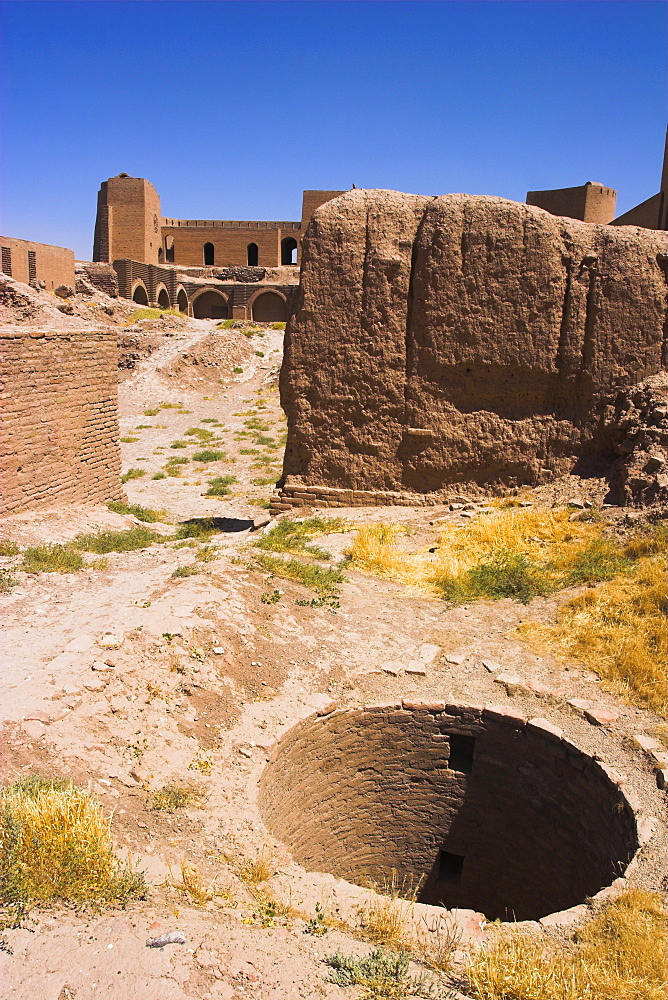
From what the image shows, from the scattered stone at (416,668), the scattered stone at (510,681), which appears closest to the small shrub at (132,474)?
the scattered stone at (416,668)

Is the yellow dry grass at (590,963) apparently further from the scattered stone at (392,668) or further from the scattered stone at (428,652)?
the scattered stone at (428,652)

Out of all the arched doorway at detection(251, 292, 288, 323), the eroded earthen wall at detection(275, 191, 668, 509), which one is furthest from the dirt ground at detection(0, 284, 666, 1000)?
the arched doorway at detection(251, 292, 288, 323)

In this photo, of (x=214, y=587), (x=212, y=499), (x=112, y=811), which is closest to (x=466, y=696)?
(x=214, y=587)

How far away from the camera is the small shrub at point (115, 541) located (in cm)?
830

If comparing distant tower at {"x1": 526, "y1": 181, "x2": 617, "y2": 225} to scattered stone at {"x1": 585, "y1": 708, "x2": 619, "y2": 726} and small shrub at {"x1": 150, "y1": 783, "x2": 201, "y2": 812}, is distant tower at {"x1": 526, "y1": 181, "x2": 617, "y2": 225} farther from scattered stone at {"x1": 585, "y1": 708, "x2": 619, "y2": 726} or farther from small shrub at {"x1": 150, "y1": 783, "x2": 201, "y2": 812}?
small shrub at {"x1": 150, "y1": 783, "x2": 201, "y2": 812}

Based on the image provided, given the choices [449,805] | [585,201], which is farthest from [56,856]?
[585,201]

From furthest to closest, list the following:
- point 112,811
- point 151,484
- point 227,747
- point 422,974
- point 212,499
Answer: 1. point 151,484
2. point 212,499
3. point 227,747
4. point 112,811
5. point 422,974

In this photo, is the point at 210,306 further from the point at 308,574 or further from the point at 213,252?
the point at 308,574

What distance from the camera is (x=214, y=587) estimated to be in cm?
615

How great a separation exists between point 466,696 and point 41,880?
319 centimetres

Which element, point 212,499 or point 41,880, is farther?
point 212,499

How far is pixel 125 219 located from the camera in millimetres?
35375

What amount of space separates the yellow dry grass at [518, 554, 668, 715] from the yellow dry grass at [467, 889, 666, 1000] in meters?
1.98

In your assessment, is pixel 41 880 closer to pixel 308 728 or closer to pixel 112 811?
pixel 112 811
